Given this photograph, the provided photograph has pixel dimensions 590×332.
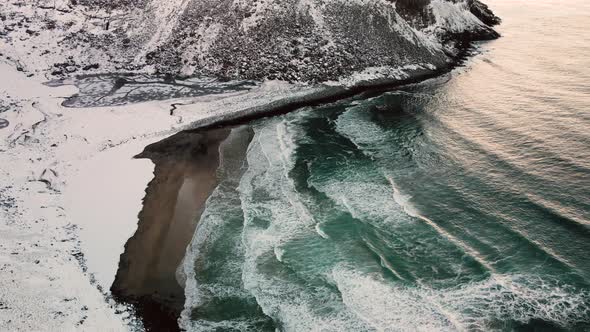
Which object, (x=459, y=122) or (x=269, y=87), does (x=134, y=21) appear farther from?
(x=459, y=122)

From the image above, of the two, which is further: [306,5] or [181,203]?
[306,5]

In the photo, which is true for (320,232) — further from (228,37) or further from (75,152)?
(228,37)

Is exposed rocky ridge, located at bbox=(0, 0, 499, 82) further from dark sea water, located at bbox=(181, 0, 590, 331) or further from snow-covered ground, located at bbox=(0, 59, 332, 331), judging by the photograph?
dark sea water, located at bbox=(181, 0, 590, 331)

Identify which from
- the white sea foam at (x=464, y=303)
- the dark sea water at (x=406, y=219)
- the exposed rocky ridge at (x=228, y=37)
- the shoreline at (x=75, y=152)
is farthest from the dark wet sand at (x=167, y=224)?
the exposed rocky ridge at (x=228, y=37)

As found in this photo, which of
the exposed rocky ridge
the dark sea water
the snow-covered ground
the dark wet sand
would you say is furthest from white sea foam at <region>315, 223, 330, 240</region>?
the exposed rocky ridge

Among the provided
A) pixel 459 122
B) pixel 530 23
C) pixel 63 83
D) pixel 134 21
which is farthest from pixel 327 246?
pixel 530 23
